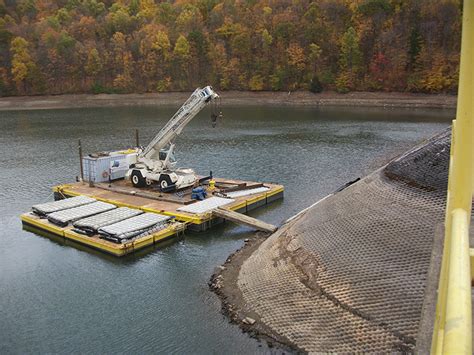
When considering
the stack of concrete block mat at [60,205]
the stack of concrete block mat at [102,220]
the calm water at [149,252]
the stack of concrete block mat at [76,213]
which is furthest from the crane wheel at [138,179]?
the calm water at [149,252]

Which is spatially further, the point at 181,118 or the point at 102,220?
the point at 181,118

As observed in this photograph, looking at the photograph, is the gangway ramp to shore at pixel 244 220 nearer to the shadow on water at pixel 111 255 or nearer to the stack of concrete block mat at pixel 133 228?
the shadow on water at pixel 111 255

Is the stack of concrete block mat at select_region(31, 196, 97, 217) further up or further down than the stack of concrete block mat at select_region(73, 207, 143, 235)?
further up

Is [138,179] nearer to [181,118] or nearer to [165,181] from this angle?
[165,181]

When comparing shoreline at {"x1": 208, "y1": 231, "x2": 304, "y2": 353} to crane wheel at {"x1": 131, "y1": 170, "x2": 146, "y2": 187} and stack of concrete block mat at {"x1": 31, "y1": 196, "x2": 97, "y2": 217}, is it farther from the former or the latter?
stack of concrete block mat at {"x1": 31, "y1": 196, "x2": 97, "y2": 217}

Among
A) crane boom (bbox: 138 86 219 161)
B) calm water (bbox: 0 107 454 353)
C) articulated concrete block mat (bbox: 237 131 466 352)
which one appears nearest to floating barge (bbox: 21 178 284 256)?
calm water (bbox: 0 107 454 353)

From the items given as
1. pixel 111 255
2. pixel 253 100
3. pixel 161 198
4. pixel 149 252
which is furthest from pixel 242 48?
pixel 111 255
